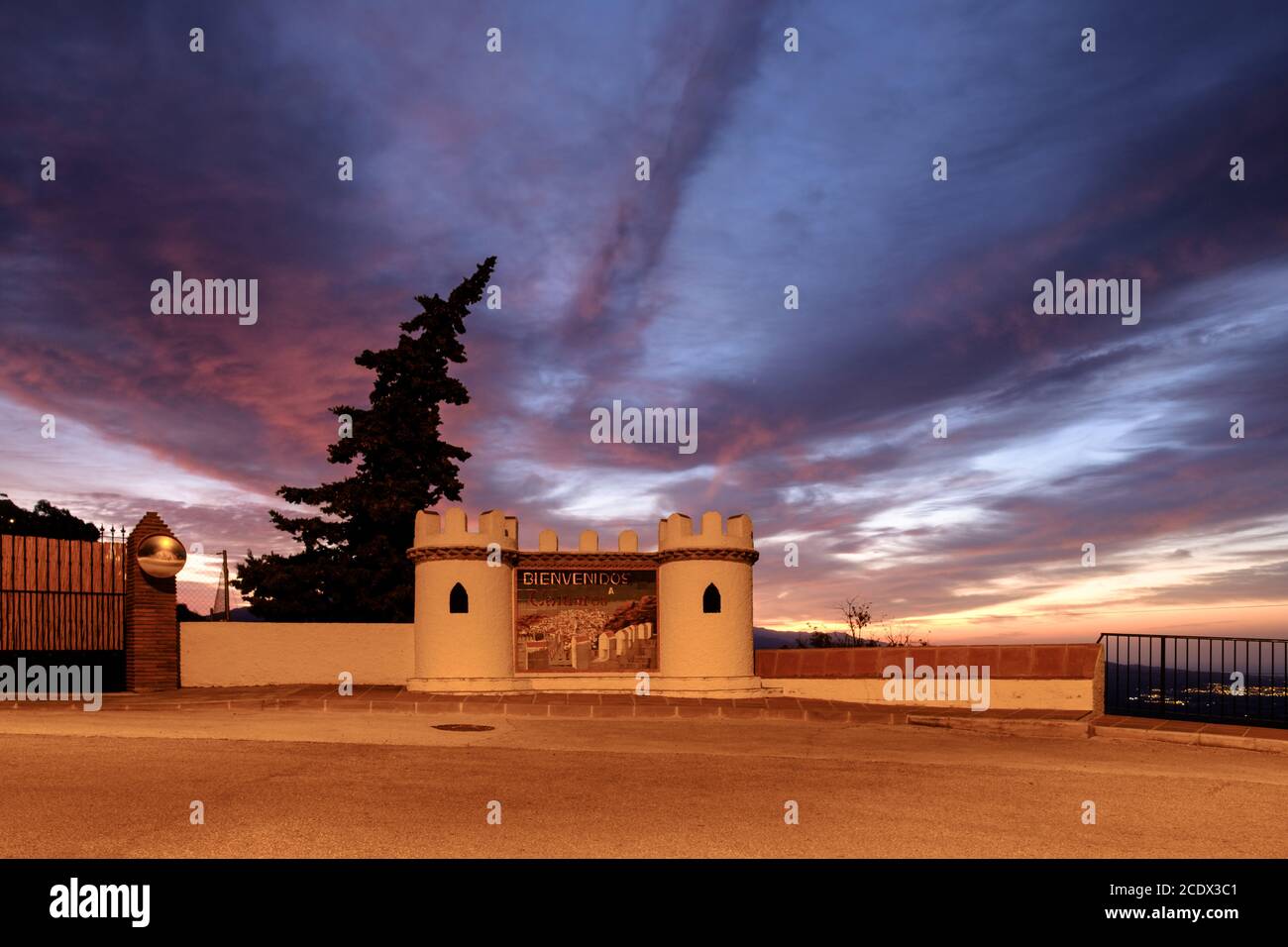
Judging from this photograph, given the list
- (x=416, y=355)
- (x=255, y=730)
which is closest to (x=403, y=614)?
(x=416, y=355)

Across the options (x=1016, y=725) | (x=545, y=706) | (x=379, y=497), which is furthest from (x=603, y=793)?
(x=379, y=497)

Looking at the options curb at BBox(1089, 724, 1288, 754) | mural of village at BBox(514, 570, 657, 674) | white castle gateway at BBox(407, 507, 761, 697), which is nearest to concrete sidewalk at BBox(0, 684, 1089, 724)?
curb at BBox(1089, 724, 1288, 754)

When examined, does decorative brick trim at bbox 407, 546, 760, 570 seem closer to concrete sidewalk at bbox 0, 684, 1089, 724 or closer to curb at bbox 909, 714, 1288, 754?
concrete sidewalk at bbox 0, 684, 1089, 724

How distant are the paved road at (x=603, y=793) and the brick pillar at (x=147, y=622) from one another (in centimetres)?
556

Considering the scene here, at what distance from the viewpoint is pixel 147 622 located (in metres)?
19.2

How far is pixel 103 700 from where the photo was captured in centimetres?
1692

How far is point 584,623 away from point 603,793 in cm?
1191

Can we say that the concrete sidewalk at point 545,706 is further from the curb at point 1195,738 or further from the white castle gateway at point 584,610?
the white castle gateway at point 584,610

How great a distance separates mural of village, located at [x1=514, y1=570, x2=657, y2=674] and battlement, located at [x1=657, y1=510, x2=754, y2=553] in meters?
1.19

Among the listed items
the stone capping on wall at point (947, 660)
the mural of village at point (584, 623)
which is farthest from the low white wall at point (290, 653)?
the stone capping on wall at point (947, 660)

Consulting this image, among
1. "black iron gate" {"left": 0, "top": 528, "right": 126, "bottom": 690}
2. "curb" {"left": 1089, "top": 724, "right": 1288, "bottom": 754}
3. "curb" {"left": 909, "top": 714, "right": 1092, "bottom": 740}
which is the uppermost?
"black iron gate" {"left": 0, "top": 528, "right": 126, "bottom": 690}

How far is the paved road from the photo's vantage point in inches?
259
